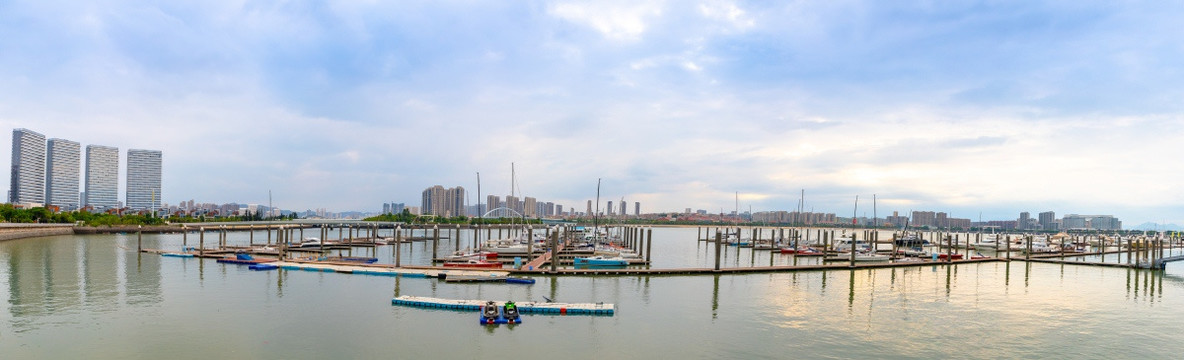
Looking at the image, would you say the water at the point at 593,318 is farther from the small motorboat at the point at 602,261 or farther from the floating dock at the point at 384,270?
the small motorboat at the point at 602,261

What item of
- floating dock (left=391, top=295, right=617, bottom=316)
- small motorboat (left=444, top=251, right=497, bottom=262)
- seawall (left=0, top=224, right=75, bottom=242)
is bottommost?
seawall (left=0, top=224, right=75, bottom=242)

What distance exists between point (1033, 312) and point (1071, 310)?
2950 millimetres

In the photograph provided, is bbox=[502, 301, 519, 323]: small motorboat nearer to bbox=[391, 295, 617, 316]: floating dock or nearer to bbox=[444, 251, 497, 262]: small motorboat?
bbox=[391, 295, 617, 316]: floating dock

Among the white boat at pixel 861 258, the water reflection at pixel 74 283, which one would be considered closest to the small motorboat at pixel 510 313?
the water reflection at pixel 74 283

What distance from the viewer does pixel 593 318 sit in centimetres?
2825

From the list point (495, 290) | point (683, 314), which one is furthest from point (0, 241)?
point (683, 314)

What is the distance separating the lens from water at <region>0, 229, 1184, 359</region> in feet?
76.0

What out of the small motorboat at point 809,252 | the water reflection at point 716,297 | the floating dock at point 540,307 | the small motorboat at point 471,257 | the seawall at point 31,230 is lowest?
the seawall at point 31,230

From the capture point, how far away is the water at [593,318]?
76.0 ft

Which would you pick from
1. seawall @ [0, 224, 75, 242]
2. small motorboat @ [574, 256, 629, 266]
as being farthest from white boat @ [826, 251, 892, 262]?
seawall @ [0, 224, 75, 242]

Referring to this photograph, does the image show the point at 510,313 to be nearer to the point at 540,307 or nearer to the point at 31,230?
the point at 540,307

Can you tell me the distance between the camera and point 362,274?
138 ft

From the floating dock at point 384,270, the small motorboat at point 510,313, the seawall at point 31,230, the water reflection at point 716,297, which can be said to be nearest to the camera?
the small motorboat at point 510,313

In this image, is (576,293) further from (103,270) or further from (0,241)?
(0,241)
